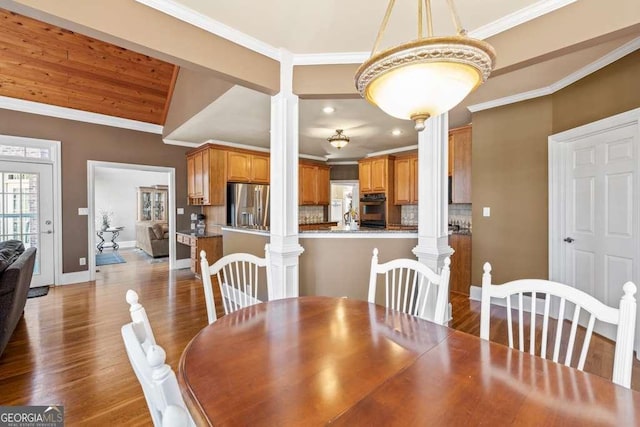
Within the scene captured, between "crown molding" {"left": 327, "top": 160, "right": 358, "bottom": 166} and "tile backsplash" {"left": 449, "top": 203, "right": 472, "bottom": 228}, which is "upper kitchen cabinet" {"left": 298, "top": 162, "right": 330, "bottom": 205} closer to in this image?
"crown molding" {"left": 327, "top": 160, "right": 358, "bottom": 166}

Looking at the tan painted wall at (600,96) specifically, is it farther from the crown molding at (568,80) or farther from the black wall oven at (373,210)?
the black wall oven at (373,210)

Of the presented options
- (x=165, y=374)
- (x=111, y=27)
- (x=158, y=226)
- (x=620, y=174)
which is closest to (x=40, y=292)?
(x=158, y=226)

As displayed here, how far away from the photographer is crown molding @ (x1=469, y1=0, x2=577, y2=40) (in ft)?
6.10

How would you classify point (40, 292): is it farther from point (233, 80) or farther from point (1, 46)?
point (233, 80)

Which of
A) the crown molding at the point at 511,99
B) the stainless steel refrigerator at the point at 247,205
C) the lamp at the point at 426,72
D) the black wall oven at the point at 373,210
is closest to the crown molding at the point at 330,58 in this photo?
the lamp at the point at 426,72

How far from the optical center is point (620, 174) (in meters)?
2.59

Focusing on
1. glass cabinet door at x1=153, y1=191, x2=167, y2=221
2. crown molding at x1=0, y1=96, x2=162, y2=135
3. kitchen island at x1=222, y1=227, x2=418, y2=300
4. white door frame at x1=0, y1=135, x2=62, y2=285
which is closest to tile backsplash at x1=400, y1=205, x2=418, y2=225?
kitchen island at x1=222, y1=227, x2=418, y2=300

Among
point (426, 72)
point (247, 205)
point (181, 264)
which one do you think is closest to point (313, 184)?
point (247, 205)

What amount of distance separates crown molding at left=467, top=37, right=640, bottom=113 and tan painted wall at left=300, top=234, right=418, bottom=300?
2.10m

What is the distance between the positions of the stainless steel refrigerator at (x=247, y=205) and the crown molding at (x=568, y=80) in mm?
3569

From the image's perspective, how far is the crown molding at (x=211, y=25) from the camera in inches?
76.4

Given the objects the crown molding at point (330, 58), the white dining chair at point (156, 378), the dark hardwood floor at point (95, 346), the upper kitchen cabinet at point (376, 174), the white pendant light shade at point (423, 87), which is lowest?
the dark hardwood floor at point (95, 346)

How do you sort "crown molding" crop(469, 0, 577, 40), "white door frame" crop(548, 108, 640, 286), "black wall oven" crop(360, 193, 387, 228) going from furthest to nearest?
"black wall oven" crop(360, 193, 387, 228), "white door frame" crop(548, 108, 640, 286), "crown molding" crop(469, 0, 577, 40)

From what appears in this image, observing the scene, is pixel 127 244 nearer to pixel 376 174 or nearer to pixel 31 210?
pixel 31 210
